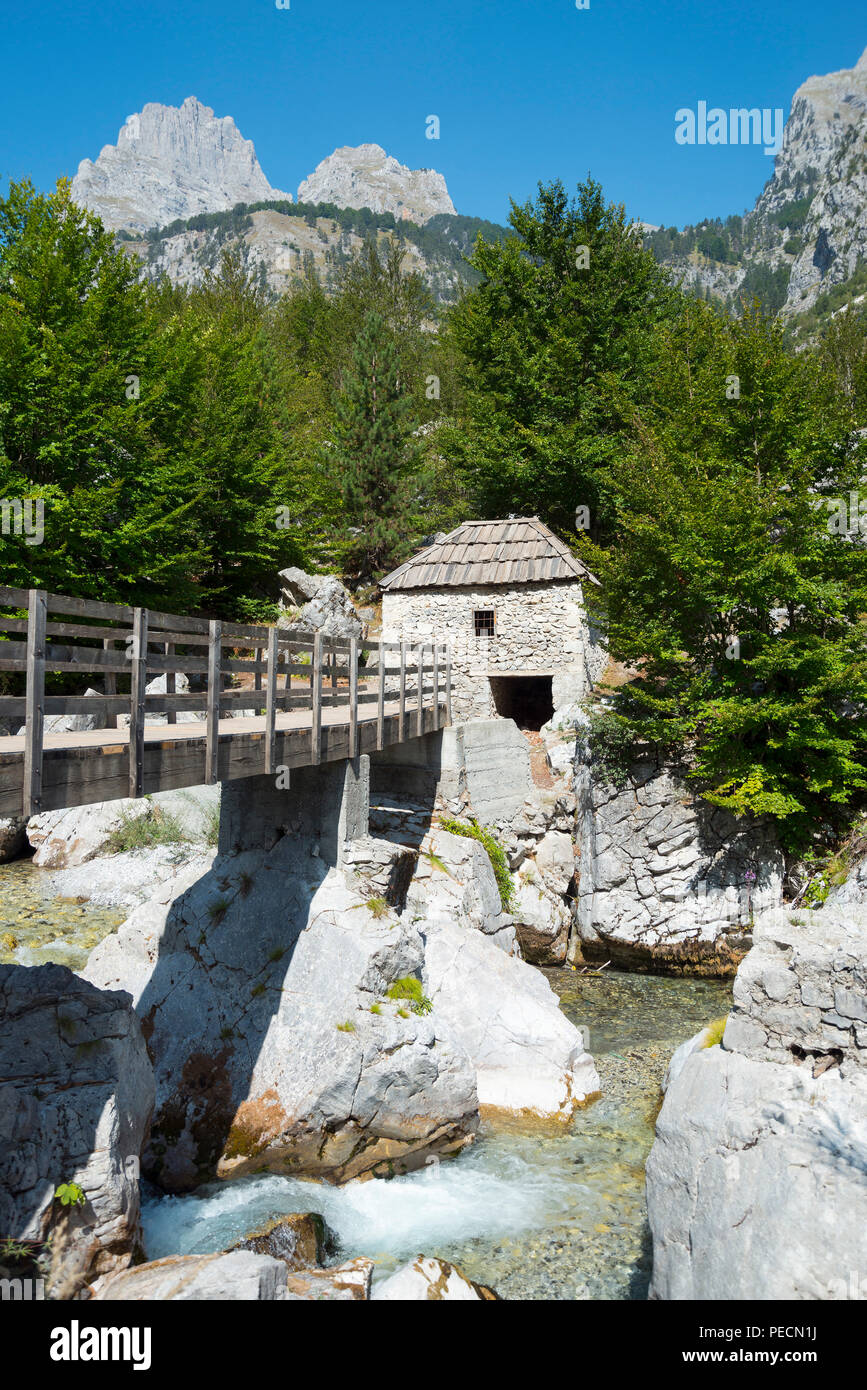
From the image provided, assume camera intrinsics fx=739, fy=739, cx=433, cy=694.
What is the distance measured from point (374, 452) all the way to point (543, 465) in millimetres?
6372

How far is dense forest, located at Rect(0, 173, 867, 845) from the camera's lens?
14.0m

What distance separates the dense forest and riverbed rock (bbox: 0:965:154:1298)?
1077 centimetres

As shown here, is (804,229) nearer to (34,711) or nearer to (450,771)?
(450,771)

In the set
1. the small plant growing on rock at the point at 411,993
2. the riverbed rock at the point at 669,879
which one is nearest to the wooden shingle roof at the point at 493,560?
the riverbed rock at the point at 669,879

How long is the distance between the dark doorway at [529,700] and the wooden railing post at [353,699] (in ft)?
39.3

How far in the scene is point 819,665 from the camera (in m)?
13.6

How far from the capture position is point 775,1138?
501cm

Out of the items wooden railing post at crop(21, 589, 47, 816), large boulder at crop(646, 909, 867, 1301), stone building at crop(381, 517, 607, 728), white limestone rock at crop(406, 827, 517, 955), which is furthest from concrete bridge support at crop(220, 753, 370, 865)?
stone building at crop(381, 517, 607, 728)

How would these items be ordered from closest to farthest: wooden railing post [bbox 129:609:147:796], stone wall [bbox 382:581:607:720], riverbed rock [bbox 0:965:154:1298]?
wooden railing post [bbox 129:609:147:796], riverbed rock [bbox 0:965:154:1298], stone wall [bbox 382:581:607:720]

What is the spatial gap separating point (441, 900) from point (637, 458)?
11.2 m

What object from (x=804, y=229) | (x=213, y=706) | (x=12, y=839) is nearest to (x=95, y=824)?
(x=12, y=839)

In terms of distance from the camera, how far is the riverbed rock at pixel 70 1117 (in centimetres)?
594

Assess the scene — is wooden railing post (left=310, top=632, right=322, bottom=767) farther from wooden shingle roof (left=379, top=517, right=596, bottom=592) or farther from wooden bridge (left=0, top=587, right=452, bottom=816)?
wooden shingle roof (left=379, top=517, right=596, bottom=592)
